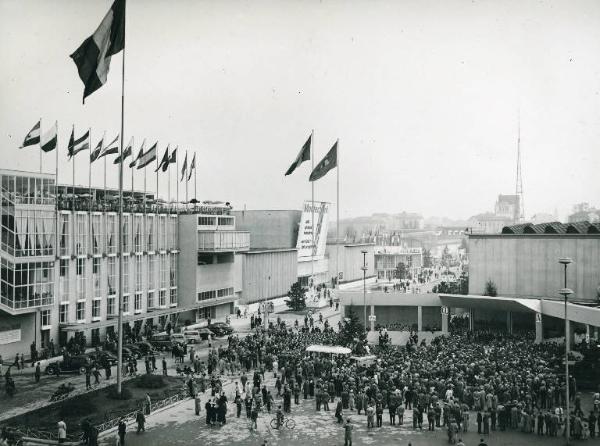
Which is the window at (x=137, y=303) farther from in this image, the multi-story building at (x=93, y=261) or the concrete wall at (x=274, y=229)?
the concrete wall at (x=274, y=229)

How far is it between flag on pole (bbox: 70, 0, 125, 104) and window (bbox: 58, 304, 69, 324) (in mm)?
25072

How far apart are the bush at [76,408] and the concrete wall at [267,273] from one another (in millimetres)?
44170

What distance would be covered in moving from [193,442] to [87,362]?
16.6 meters

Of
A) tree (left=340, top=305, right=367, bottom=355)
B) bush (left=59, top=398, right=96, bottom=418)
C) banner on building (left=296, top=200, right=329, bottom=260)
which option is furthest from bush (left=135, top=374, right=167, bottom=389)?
banner on building (left=296, top=200, right=329, bottom=260)

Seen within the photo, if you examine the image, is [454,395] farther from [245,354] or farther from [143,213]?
[143,213]

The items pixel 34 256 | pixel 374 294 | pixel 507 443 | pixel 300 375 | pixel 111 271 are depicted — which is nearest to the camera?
pixel 507 443

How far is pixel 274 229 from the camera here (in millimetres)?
97250

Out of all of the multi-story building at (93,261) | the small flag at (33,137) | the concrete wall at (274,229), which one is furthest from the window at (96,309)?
the concrete wall at (274,229)

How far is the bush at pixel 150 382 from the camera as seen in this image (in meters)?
35.8

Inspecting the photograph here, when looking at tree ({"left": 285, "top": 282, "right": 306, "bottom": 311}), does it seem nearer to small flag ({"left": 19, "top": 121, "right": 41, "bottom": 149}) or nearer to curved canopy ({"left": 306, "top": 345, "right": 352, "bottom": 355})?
curved canopy ({"left": 306, "top": 345, "right": 352, "bottom": 355})

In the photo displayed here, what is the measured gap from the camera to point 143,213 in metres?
59.4

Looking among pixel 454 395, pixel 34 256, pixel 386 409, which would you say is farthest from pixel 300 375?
pixel 34 256

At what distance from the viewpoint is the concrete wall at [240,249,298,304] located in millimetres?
75625

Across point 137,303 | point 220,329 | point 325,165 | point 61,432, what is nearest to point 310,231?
point 220,329
